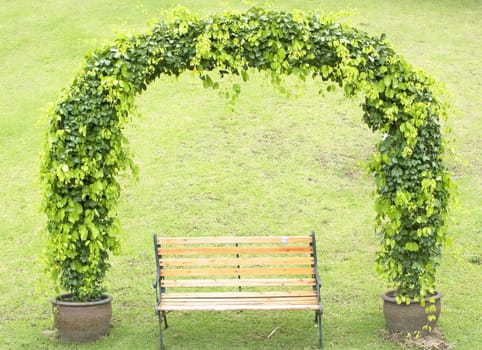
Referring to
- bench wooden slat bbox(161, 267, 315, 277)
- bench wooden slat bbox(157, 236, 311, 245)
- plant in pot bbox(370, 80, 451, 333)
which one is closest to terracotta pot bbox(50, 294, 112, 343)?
bench wooden slat bbox(161, 267, 315, 277)

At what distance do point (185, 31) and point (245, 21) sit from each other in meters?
0.56

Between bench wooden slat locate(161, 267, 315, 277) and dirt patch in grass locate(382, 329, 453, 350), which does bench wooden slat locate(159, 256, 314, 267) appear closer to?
bench wooden slat locate(161, 267, 315, 277)

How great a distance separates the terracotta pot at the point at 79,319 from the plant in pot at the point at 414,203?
2773 mm

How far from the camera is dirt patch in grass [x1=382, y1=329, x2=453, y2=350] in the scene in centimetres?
685

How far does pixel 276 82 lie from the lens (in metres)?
6.79

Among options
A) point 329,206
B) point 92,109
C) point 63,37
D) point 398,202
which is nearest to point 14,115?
point 63,37

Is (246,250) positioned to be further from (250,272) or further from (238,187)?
(238,187)

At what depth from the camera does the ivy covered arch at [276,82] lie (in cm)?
663

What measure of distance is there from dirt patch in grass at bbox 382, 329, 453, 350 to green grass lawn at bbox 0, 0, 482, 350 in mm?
106

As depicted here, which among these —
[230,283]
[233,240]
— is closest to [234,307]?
[230,283]

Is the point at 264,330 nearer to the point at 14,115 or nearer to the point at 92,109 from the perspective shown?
the point at 92,109

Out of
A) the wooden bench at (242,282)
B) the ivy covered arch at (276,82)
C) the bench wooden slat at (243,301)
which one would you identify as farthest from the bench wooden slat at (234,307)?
the ivy covered arch at (276,82)

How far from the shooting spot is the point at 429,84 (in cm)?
672

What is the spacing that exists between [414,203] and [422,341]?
1.34 metres
